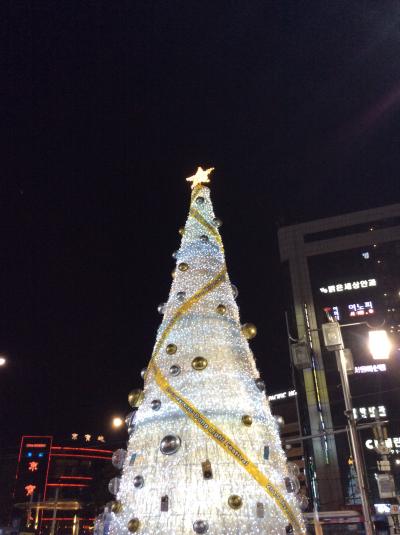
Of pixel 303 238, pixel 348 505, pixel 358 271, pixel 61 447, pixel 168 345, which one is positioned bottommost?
pixel 348 505

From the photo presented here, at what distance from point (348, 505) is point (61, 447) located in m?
37.5

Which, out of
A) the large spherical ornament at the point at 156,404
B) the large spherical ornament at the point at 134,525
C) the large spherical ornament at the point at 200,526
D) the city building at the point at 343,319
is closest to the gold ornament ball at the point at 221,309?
the large spherical ornament at the point at 156,404

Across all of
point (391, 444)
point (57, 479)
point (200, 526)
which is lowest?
point (200, 526)

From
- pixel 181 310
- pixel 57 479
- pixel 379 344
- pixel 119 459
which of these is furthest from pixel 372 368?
pixel 57 479

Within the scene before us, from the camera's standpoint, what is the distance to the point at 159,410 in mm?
6488

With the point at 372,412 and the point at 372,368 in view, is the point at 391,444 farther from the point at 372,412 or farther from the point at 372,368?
the point at 372,368

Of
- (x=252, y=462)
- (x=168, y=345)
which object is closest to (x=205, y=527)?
(x=252, y=462)

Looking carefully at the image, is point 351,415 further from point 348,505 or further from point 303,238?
point 303,238

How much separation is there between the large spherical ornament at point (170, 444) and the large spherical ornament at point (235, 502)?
968 mm

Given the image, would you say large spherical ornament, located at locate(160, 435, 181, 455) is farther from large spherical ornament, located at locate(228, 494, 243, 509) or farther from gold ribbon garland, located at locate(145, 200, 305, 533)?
large spherical ornament, located at locate(228, 494, 243, 509)

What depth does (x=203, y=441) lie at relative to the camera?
600 centimetres

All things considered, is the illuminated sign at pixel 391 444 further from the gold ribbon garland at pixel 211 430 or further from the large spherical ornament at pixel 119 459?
the large spherical ornament at pixel 119 459

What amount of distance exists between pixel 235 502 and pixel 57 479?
57.2m

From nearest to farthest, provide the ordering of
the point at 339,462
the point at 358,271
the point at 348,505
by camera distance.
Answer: the point at 348,505 → the point at 339,462 → the point at 358,271
